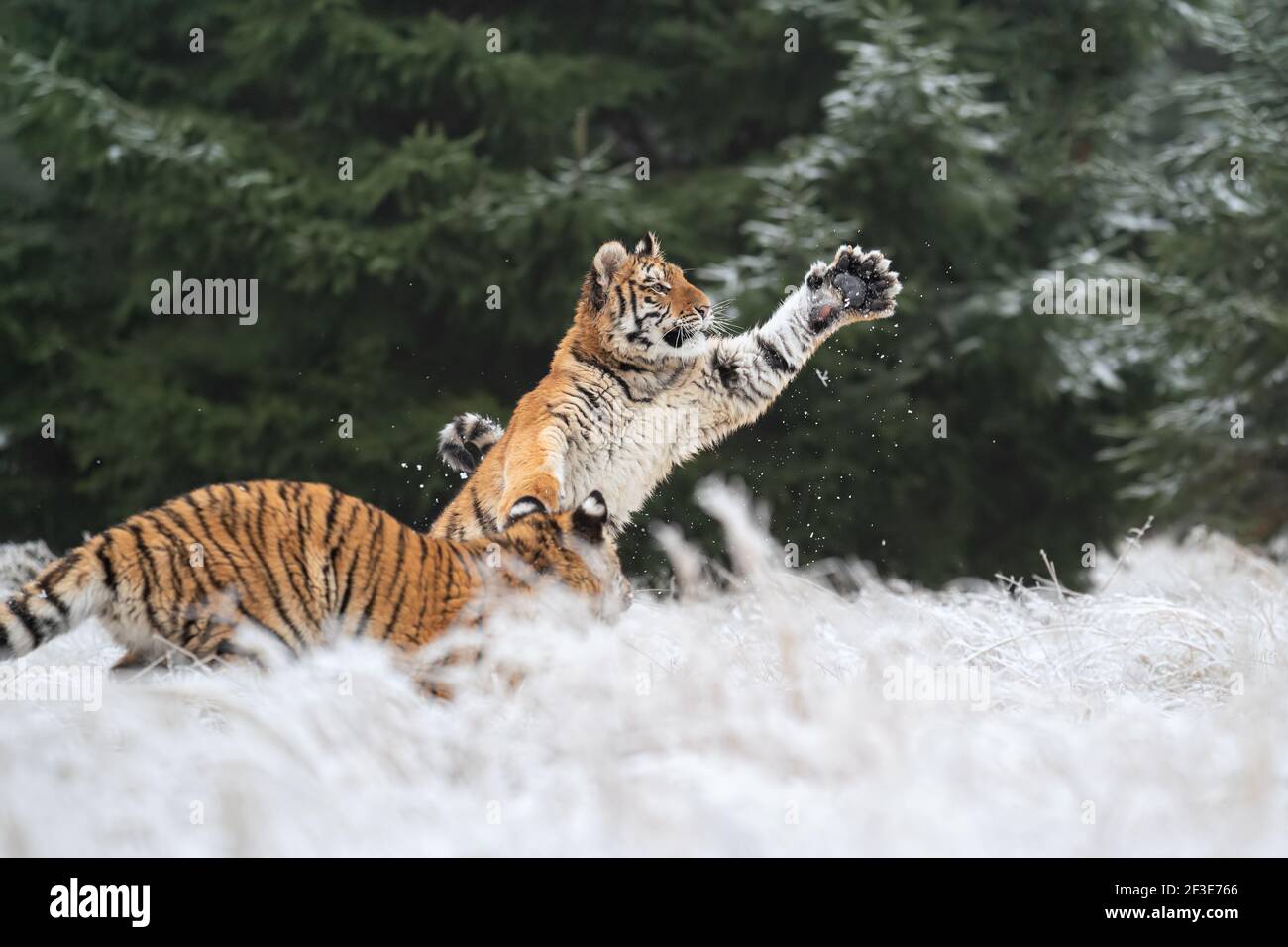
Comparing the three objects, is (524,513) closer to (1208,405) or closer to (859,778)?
(859,778)

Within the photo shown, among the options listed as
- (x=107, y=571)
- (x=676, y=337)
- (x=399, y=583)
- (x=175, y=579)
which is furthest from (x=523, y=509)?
(x=676, y=337)

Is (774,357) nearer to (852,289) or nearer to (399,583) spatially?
(852,289)

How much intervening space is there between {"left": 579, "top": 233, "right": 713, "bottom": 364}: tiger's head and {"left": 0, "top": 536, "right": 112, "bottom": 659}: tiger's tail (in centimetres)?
238

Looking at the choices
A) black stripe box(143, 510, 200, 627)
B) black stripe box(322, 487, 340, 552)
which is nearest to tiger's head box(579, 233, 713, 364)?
black stripe box(322, 487, 340, 552)

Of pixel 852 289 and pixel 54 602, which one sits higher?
pixel 852 289

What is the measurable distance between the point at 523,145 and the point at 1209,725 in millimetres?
8346

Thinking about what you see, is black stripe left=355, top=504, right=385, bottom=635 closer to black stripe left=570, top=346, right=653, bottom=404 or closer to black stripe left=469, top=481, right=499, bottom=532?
black stripe left=469, top=481, right=499, bottom=532

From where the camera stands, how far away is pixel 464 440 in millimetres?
5582

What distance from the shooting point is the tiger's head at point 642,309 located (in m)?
5.25

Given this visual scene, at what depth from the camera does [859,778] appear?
2410 mm

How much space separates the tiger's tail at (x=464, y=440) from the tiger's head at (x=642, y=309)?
577mm

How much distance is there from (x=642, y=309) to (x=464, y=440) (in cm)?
87

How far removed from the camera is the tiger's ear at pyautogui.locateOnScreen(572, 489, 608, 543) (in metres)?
3.78

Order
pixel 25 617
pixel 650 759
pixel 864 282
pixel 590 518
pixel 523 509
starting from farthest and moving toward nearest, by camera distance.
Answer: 1. pixel 864 282
2. pixel 523 509
3. pixel 590 518
4. pixel 25 617
5. pixel 650 759
